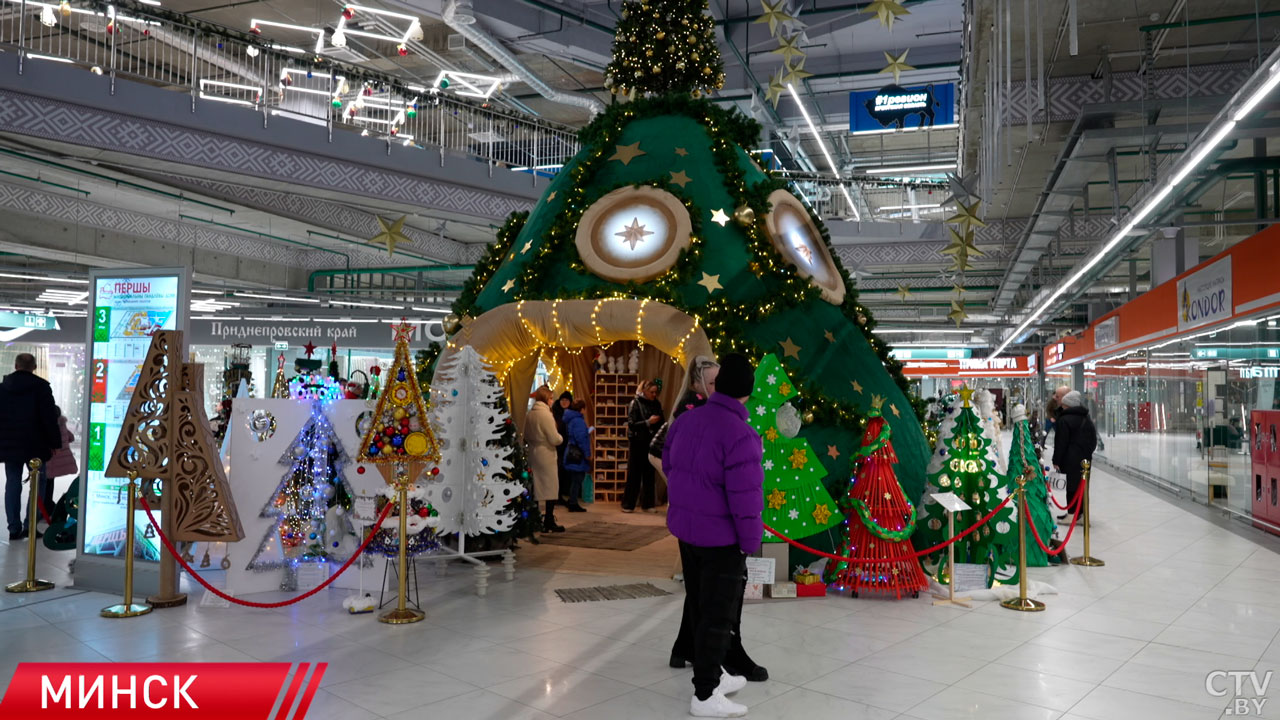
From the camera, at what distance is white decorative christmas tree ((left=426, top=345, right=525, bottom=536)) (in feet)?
22.1

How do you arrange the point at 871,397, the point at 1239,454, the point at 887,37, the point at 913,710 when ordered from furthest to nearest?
the point at 887,37 → the point at 1239,454 → the point at 871,397 → the point at 913,710

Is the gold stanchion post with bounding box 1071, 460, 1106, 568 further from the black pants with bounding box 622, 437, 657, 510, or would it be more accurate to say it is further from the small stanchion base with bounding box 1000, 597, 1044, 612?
the black pants with bounding box 622, 437, 657, 510

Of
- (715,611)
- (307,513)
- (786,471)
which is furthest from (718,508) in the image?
(307,513)

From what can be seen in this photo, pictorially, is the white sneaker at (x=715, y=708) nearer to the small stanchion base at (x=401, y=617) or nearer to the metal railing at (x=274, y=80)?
the small stanchion base at (x=401, y=617)

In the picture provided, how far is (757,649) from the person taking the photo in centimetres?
505

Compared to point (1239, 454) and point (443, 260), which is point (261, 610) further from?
point (443, 260)

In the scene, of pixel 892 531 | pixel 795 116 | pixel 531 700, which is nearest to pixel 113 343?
pixel 531 700

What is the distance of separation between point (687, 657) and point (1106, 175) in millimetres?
10459

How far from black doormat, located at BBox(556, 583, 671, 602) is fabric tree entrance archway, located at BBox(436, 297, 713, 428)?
1.80 m

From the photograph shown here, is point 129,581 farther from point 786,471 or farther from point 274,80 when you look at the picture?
point 274,80

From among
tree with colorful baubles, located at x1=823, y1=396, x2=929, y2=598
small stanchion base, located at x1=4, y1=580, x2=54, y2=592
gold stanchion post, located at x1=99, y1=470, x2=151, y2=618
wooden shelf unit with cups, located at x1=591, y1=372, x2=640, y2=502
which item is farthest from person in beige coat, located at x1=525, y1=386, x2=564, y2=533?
small stanchion base, located at x1=4, y1=580, x2=54, y2=592

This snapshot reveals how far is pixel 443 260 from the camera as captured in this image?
18109 millimetres

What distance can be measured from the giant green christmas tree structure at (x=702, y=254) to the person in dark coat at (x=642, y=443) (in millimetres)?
2379

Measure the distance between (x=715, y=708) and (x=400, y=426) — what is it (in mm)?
3137
